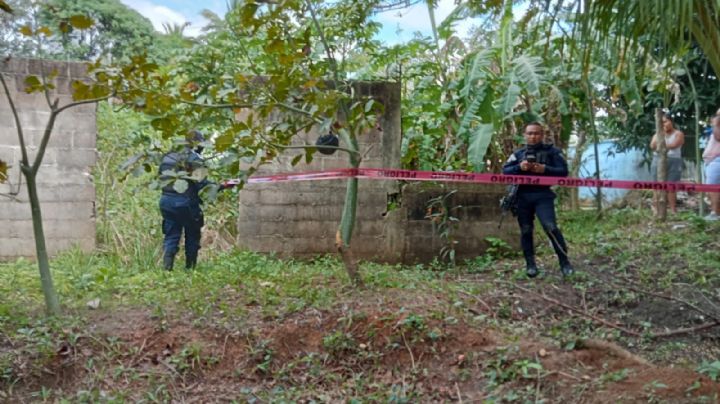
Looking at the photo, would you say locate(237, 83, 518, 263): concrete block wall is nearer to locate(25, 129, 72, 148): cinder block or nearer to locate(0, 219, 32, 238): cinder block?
locate(25, 129, 72, 148): cinder block

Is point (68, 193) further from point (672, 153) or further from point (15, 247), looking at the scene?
point (672, 153)

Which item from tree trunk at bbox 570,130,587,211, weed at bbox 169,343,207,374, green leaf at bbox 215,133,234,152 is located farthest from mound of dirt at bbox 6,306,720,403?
tree trunk at bbox 570,130,587,211

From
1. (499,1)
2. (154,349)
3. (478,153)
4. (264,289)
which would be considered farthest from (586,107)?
(154,349)

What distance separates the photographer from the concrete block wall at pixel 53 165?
616 centimetres

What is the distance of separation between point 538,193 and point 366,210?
1870 mm

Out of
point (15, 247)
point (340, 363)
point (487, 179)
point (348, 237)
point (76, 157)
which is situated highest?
point (76, 157)

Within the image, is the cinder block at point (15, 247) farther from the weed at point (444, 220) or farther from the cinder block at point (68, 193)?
the weed at point (444, 220)

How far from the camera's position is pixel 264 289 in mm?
5125

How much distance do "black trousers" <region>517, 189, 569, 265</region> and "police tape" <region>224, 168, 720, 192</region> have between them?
137mm

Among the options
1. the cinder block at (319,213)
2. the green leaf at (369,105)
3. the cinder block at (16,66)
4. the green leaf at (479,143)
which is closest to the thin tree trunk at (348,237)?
the green leaf at (369,105)

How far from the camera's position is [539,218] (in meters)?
5.54

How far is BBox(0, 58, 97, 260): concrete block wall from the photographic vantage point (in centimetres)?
616

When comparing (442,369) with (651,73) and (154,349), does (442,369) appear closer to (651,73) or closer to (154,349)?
(154,349)

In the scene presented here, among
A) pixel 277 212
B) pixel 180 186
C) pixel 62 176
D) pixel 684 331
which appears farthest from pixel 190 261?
pixel 684 331
